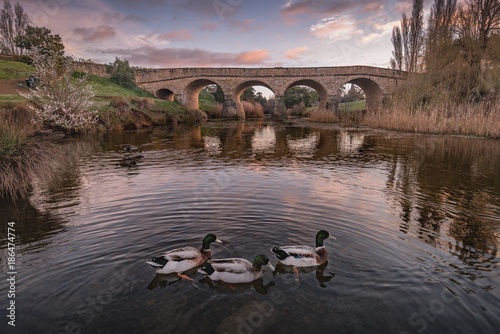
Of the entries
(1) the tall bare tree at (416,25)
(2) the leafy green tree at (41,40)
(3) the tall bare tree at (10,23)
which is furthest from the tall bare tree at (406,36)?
(3) the tall bare tree at (10,23)

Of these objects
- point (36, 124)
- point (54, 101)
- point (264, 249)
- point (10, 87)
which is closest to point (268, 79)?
point (54, 101)

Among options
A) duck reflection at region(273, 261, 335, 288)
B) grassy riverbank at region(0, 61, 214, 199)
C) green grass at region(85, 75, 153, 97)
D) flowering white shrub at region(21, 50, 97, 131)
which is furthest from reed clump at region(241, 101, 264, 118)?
duck reflection at region(273, 261, 335, 288)

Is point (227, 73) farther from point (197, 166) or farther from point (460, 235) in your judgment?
point (460, 235)

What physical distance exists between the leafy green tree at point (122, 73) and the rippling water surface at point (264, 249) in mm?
39758

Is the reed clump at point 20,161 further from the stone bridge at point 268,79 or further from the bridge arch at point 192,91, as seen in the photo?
the bridge arch at point 192,91

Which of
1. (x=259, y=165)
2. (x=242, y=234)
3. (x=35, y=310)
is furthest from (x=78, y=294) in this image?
(x=259, y=165)

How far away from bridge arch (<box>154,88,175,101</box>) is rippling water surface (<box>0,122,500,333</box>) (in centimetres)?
4298

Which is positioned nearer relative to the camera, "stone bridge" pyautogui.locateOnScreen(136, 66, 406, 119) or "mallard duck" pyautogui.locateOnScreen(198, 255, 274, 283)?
"mallard duck" pyautogui.locateOnScreen(198, 255, 274, 283)

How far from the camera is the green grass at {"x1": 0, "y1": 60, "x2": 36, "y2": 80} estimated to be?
32.7m

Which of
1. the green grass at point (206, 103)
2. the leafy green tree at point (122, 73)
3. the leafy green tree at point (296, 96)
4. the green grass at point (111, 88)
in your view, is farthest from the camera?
the leafy green tree at point (296, 96)

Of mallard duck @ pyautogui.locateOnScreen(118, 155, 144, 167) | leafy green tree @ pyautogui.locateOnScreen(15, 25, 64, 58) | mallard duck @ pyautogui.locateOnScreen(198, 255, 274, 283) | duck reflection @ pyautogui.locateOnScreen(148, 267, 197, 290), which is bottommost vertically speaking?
duck reflection @ pyautogui.locateOnScreen(148, 267, 197, 290)

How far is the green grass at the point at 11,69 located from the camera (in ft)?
107

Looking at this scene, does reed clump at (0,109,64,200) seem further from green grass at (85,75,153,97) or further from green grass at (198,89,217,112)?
green grass at (198,89,217,112)

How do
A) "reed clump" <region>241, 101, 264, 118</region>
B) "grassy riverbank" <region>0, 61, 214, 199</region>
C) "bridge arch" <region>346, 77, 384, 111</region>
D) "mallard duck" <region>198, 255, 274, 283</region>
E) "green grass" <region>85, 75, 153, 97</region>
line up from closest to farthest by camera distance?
"mallard duck" <region>198, 255, 274, 283</region> < "grassy riverbank" <region>0, 61, 214, 199</region> < "green grass" <region>85, 75, 153, 97</region> < "bridge arch" <region>346, 77, 384, 111</region> < "reed clump" <region>241, 101, 264, 118</region>
